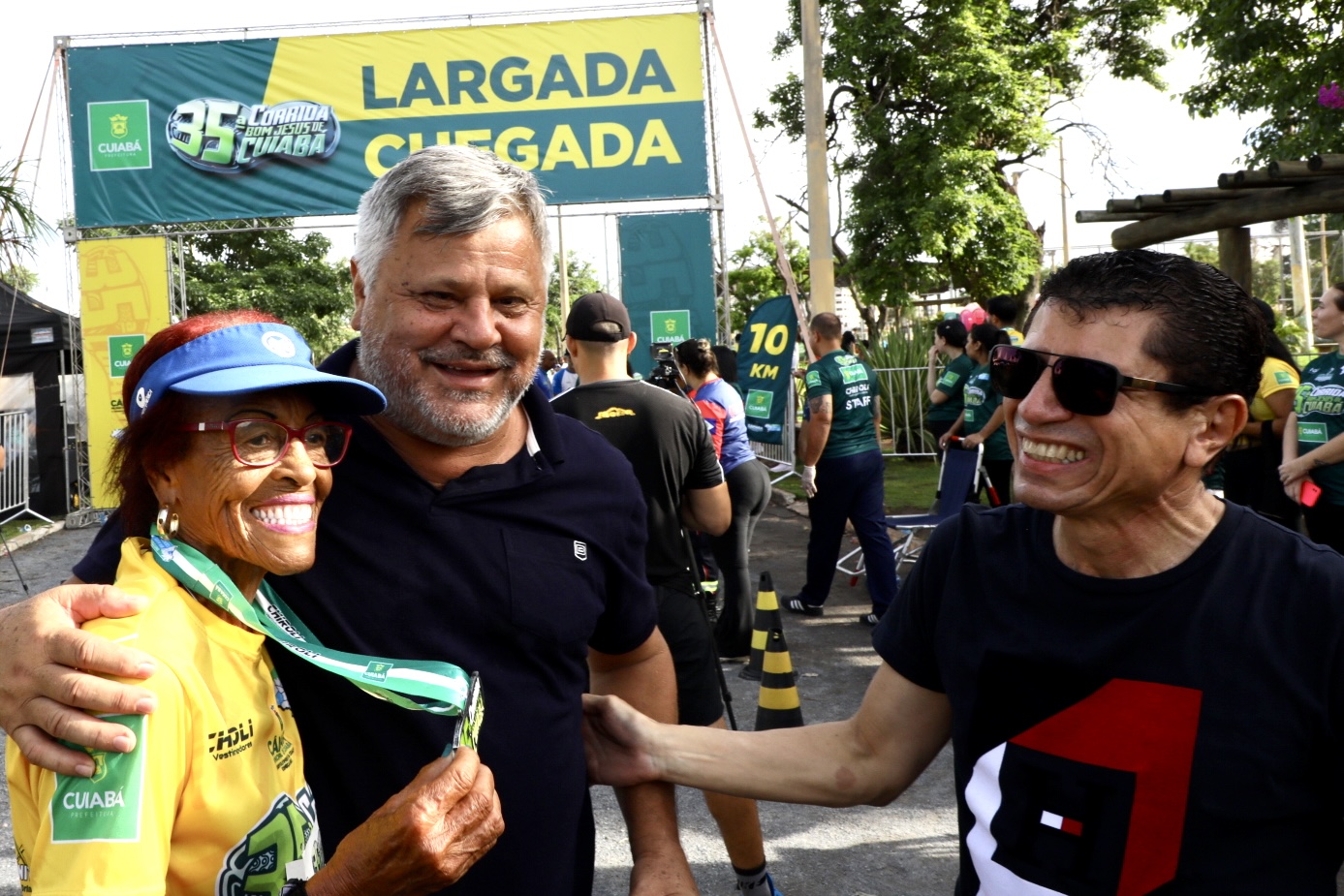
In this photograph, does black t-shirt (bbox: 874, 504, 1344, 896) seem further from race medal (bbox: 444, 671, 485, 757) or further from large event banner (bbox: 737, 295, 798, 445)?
large event banner (bbox: 737, 295, 798, 445)

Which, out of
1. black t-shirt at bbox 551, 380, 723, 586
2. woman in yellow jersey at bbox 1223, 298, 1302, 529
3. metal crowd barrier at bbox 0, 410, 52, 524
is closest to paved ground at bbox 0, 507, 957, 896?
black t-shirt at bbox 551, 380, 723, 586

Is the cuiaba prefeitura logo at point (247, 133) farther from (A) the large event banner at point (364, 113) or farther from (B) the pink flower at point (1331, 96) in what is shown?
(B) the pink flower at point (1331, 96)

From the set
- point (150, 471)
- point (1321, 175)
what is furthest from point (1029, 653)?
point (1321, 175)

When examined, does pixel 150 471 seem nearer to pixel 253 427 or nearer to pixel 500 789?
pixel 253 427

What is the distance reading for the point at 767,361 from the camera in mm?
11078

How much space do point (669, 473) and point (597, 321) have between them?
0.81 metres

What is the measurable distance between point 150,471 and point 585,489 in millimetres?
750

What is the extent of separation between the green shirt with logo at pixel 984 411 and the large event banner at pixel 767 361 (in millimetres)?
2034

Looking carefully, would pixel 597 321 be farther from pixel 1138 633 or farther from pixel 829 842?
pixel 1138 633

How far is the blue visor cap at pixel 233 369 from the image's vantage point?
→ 4.86 ft

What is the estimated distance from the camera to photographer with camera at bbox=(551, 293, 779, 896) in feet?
14.0

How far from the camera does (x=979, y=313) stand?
37.3 ft

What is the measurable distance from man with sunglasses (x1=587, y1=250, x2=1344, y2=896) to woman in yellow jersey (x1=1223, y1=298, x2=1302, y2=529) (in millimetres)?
4944

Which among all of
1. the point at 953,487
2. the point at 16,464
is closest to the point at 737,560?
the point at 953,487
